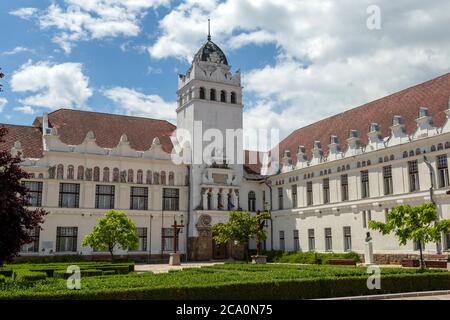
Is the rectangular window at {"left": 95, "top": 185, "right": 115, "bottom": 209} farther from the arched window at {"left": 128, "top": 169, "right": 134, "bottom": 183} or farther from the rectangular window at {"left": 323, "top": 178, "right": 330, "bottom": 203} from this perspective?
the rectangular window at {"left": 323, "top": 178, "right": 330, "bottom": 203}

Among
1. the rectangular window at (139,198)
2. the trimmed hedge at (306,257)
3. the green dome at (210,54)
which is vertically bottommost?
the trimmed hedge at (306,257)

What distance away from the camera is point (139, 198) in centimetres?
4544

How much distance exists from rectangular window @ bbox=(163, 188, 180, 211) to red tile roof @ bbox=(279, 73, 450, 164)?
39.6ft

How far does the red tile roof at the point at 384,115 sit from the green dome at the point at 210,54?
11690 mm

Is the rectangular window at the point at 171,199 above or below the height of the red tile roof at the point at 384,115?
below

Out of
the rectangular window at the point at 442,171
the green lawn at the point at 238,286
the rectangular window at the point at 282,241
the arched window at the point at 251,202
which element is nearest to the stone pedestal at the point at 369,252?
the rectangular window at the point at 442,171

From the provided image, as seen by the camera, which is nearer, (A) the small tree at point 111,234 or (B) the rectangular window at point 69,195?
(A) the small tree at point 111,234

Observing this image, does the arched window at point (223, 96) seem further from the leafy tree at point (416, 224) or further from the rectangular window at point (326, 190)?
the leafy tree at point (416, 224)

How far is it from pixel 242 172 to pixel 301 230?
934 cm

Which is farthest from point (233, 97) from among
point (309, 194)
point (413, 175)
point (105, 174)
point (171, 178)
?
point (413, 175)

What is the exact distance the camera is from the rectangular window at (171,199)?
46.8 metres

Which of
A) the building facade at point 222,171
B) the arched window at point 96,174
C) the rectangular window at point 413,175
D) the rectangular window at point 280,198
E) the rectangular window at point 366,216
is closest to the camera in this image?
the rectangular window at point 413,175

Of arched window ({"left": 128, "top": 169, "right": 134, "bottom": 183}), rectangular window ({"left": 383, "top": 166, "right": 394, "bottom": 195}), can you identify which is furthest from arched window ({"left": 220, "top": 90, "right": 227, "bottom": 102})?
rectangular window ({"left": 383, "top": 166, "right": 394, "bottom": 195})
